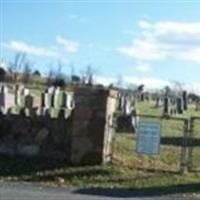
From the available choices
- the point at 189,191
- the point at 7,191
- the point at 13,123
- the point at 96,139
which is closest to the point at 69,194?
the point at 7,191

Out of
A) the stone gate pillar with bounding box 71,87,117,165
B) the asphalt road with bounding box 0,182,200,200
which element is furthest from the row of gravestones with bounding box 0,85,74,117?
the asphalt road with bounding box 0,182,200,200

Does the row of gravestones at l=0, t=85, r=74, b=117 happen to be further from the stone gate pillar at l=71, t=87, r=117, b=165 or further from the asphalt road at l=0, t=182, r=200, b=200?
the asphalt road at l=0, t=182, r=200, b=200

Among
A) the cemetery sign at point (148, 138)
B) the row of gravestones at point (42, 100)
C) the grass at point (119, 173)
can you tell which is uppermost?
the row of gravestones at point (42, 100)

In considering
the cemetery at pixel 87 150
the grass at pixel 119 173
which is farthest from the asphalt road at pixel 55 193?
the cemetery at pixel 87 150

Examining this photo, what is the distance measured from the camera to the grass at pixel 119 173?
15298mm

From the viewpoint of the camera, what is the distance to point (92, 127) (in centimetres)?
1734

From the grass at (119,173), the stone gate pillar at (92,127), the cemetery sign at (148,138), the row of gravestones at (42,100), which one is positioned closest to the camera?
the grass at (119,173)

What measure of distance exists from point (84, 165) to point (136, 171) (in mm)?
1108

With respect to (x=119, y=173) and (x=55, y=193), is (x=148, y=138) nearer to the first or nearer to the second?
(x=119, y=173)

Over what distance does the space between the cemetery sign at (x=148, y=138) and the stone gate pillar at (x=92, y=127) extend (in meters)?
0.68

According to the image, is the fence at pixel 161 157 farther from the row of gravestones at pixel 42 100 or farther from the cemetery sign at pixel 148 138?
the row of gravestones at pixel 42 100

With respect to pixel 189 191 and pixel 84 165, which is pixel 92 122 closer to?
pixel 84 165

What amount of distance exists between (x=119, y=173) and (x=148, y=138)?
141cm

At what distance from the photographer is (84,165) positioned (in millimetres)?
17000
